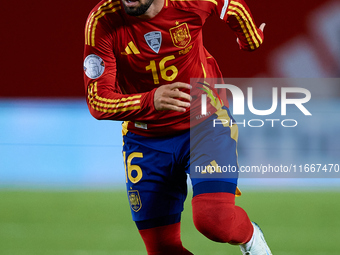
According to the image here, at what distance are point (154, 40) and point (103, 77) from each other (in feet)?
0.92

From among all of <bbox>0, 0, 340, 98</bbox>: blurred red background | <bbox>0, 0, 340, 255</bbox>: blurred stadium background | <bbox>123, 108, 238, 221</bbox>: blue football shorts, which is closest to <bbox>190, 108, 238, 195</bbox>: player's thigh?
<bbox>123, 108, 238, 221</bbox>: blue football shorts

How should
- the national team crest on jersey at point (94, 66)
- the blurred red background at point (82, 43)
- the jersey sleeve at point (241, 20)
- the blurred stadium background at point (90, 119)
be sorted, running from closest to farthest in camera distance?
the national team crest on jersey at point (94, 66) < the jersey sleeve at point (241, 20) < the blurred stadium background at point (90, 119) < the blurred red background at point (82, 43)

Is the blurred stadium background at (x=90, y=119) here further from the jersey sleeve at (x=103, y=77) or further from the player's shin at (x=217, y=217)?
the jersey sleeve at (x=103, y=77)

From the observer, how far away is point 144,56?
2578 millimetres

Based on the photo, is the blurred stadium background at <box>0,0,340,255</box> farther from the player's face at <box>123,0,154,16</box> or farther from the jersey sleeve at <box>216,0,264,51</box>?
the player's face at <box>123,0,154,16</box>

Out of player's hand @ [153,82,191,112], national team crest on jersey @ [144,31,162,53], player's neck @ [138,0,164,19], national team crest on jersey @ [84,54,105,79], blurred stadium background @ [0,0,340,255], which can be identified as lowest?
blurred stadium background @ [0,0,340,255]

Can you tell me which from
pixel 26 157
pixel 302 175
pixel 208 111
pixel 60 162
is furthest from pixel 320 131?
Result: pixel 208 111

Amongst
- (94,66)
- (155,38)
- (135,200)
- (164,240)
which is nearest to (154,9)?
(155,38)

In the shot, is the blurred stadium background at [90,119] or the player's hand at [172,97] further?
the blurred stadium background at [90,119]

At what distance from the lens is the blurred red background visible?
5.68 meters

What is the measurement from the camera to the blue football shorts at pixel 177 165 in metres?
2.52

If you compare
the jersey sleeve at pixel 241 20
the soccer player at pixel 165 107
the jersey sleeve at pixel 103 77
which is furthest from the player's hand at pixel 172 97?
the jersey sleeve at pixel 241 20

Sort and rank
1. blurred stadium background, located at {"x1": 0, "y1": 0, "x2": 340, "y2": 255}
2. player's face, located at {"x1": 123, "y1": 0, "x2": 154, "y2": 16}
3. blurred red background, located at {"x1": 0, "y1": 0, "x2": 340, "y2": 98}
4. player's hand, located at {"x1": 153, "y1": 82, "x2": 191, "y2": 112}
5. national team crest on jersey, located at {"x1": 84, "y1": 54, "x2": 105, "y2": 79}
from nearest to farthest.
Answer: player's hand, located at {"x1": 153, "y1": 82, "x2": 191, "y2": 112}, player's face, located at {"x1": 123, "y1": 0, "x2": 154, "y2": 16}, national team crest on jersey, located at {"x1": 84, "y1": 54, "x2": 105, "y2": 79}, blurred stadium background, located at {"x1": 0, "y1": 0, "x2": 340, "y2": 255}, blurred red background, located at {"x1": 0, "y1": 0, "x2": 340, "y2": 98}

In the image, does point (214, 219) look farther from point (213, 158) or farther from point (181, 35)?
point (181, 35)
